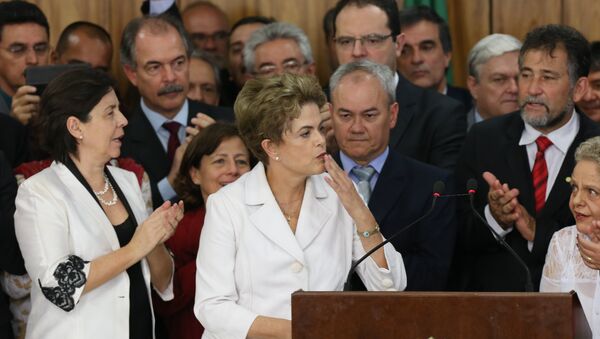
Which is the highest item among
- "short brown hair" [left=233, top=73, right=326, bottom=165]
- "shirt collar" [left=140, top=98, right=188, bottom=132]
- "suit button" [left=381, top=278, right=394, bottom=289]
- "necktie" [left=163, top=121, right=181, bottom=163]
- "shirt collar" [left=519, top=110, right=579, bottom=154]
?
"short brown hair" [left=233, top=73, right=326, bottom=165]

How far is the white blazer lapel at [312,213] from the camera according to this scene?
3.95 metres

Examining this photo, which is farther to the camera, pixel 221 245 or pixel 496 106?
pixel 496 106

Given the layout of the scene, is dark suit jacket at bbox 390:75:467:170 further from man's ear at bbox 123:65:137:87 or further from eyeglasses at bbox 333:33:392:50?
man's ear at bbox 123:65:137:87

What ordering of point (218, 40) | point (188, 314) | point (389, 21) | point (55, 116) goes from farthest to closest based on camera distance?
point (218, 40), point (389, 21), point (188, 314), point (55, 116)

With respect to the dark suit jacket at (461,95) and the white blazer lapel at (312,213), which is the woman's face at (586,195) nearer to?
the white blazer lapel at (312,213)

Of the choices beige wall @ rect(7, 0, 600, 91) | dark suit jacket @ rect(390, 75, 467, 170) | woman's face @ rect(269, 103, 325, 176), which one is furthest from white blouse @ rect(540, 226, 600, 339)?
beige wall @ rect(7, 0, 600, 91)

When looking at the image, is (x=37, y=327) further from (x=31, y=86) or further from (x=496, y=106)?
(x=496, y=106)

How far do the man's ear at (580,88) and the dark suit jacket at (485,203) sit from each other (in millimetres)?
81

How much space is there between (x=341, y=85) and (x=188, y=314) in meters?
1.11

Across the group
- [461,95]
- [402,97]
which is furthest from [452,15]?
[402,97]

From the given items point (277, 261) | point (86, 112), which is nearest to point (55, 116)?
point (86, 112)

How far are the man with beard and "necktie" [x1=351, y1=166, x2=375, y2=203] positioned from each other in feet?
1.50

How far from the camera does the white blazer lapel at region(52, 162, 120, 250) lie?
163 inches

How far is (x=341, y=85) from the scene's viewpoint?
4.81m
